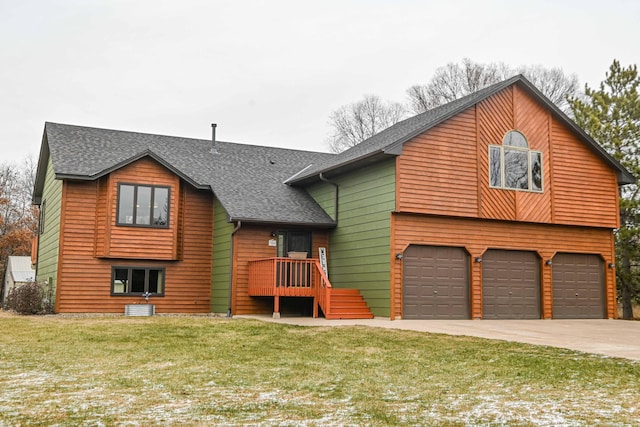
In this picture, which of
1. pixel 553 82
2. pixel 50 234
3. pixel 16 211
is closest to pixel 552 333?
pixel 50 234

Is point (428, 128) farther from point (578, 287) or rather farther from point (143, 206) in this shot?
point (143, 206)

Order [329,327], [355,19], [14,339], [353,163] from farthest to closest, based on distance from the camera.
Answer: [355,19] < [353,163] < [329,327] < [14,339]

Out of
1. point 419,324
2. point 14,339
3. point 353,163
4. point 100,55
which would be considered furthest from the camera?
point 100,55

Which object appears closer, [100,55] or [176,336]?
[176,336]

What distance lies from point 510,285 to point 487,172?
3.17 m

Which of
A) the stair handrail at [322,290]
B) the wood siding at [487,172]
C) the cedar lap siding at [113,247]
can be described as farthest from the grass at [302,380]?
the cedar lap siding at [113,247]

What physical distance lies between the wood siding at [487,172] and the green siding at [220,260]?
536cm

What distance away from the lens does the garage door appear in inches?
748

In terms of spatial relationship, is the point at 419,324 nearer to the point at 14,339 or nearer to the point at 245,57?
the point at 14,339

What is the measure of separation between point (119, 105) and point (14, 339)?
1289 inches

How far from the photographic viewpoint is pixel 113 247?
18.4 meters

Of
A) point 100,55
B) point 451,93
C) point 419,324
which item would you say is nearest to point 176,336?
point 419,324

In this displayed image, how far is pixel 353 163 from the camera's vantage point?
58.7 feet

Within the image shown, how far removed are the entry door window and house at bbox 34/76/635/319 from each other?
42 millimetres
